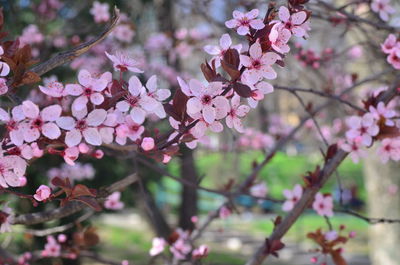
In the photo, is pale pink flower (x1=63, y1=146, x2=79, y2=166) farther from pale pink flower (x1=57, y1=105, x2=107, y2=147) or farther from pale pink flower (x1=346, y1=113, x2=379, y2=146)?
pale pink flower (x1=346, y1=113, x2=379, y2=146)

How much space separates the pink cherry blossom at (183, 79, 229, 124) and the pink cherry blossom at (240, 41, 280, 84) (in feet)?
0.25

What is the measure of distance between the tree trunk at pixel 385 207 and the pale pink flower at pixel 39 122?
4.46 m

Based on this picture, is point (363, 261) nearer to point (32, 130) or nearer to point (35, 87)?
point (35, 87)

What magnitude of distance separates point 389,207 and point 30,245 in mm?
3889

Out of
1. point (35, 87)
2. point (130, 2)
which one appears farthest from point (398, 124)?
point (130, 2)

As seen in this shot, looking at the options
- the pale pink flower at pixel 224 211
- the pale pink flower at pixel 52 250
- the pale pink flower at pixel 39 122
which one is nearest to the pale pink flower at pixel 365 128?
the pale pink flower at pixel 39 122

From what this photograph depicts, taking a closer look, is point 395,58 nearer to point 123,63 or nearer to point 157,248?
point 123,63

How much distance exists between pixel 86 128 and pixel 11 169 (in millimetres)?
210

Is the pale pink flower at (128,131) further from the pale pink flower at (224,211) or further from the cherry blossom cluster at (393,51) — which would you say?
the pale pink flower at (224,211)

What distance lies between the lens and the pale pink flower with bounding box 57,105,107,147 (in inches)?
42.2

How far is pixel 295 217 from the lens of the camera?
1.81 m

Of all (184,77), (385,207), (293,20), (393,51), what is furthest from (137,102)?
(385,207)

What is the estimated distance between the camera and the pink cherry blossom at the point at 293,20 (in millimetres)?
1148

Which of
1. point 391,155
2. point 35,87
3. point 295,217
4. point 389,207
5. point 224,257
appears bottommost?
point 224,257
